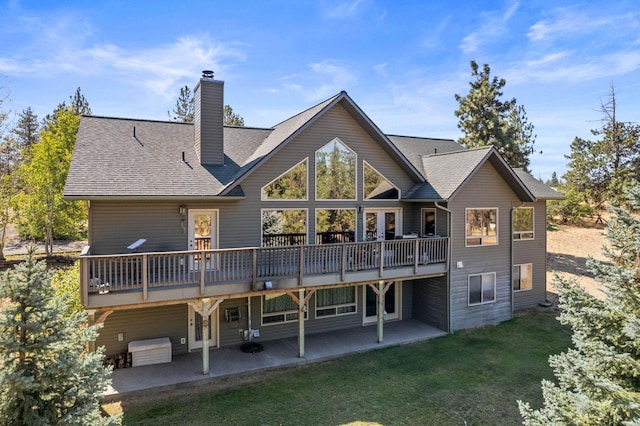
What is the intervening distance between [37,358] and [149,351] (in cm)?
648

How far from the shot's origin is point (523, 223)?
637 inches

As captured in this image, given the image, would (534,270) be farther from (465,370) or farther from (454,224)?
(465,370)

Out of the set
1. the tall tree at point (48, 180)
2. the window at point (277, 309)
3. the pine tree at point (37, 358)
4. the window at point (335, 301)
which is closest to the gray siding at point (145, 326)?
the window at point (277, 309)

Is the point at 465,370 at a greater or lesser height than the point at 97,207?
lesser

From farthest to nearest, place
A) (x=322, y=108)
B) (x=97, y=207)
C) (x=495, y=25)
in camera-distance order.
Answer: (x=495, y=25)
(x=322, y=108)
(x=97, y=207)

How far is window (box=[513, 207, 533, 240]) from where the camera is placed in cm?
1593

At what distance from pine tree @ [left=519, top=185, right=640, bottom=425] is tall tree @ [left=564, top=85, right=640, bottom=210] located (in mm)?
29777

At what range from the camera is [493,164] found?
47.7ft

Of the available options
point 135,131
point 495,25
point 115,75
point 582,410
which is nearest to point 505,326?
point 582,410

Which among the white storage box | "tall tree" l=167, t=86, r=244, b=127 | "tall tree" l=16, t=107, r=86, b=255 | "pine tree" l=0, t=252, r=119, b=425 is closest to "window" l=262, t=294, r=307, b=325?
the white storage box

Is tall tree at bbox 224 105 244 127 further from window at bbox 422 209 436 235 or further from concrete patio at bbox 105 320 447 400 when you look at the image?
concrete patio at bbox 105 320 447 400

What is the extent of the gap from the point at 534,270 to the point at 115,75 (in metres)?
21.9

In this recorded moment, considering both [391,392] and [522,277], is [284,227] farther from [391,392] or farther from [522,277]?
[522,277]

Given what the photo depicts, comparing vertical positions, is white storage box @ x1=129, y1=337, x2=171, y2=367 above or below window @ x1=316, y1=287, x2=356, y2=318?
below
